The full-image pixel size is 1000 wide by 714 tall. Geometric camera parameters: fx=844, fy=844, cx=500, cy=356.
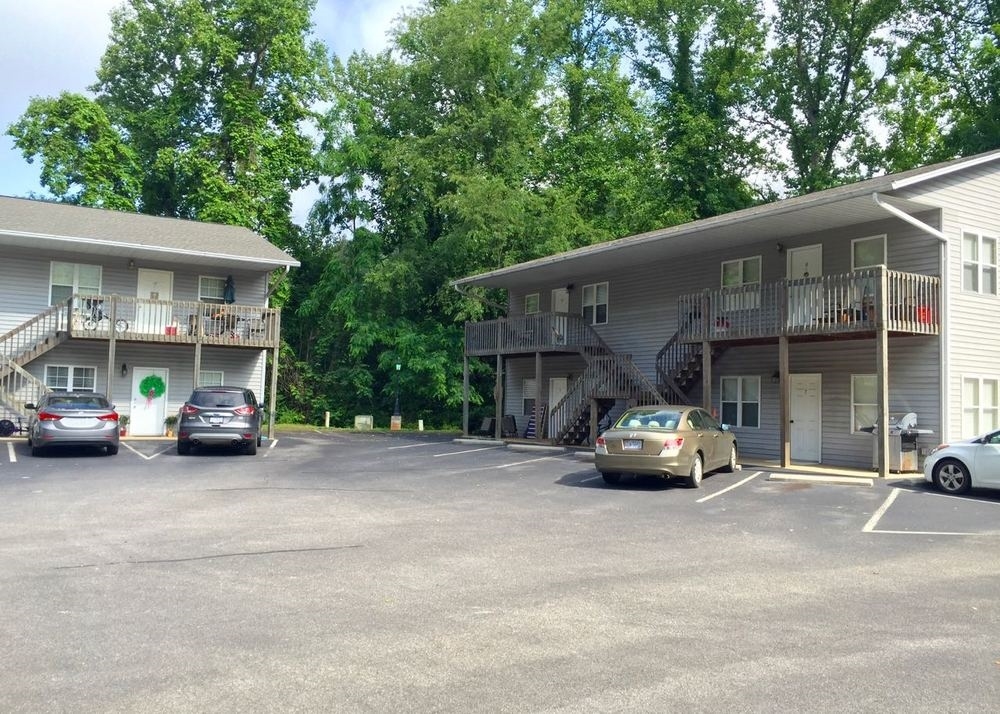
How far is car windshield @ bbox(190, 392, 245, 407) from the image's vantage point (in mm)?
20641

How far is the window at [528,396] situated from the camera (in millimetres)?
31516

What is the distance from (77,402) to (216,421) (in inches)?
128

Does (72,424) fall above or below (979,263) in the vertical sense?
below

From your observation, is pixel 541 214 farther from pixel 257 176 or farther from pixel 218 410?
pixel 218 410

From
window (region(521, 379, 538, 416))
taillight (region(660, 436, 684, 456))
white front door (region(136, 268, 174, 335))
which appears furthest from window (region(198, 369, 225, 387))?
taillight (region(660, 436, 684, 456))

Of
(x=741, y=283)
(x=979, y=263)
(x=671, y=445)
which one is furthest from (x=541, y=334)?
(x=979, y=263)

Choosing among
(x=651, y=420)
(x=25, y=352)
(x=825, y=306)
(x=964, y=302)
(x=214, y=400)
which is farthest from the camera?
(x=25, y=352)

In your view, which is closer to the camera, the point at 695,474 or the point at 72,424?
the point at 695,474

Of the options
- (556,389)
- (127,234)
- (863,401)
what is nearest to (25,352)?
(127,234)

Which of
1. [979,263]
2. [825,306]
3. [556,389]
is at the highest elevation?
[979,263]

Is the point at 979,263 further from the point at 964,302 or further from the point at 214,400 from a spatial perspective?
the point at 214,400

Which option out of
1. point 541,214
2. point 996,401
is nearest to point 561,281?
point 541,214

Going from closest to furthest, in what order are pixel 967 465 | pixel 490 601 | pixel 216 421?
pixel 490 601 < pixel 967 465 < pixel 216 421

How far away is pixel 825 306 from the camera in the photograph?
18969 mm
